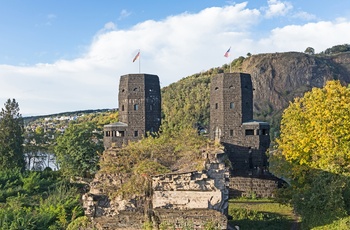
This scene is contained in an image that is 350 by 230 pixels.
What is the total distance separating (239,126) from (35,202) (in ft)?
49.2

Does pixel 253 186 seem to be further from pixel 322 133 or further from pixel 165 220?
pixel 165 220

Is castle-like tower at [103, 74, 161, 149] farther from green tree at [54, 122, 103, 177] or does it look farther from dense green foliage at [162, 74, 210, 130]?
dense green foliage at [162, 74, 210, 130]

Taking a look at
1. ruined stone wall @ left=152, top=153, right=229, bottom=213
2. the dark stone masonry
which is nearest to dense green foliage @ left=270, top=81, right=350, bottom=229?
the dark stone masonry

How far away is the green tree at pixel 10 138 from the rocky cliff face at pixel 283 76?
4505 cm

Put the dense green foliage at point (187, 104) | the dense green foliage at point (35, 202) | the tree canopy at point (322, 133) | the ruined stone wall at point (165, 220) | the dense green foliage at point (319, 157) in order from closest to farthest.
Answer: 1. the ruined stone wall at point (165, 220)
2. the dense green foliage at point (319, 157)
3. the dense green foliage at point (35, 202)
4. the tree canopy at point (322, 133)
5. the dense green foliage at point (187, 104)

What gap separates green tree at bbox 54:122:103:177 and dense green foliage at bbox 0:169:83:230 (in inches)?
61.8

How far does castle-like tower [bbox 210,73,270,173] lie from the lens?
92.7 ft

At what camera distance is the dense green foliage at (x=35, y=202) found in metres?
15.7

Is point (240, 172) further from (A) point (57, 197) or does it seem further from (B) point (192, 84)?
(B) point (192, 84)

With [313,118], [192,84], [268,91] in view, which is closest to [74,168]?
[313,118]

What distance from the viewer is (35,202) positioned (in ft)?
77.5

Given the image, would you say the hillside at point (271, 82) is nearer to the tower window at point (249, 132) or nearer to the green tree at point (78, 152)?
the green tree at point (78, 152)

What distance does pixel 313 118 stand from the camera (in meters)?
18.1

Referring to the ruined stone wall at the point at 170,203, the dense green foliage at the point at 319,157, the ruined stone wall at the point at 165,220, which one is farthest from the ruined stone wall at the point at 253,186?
the ruined stone wall at the point at 165,220
